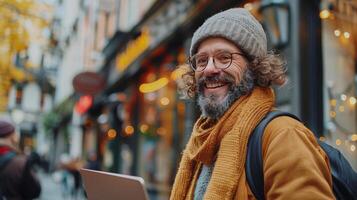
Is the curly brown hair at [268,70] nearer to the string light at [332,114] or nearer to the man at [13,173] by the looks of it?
the man at [13,173]

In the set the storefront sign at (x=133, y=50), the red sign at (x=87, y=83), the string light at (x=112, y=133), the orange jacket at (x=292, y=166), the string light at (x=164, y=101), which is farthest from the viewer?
the string light at (x=112, y=133)

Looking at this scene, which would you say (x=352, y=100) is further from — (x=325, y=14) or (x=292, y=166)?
(x=292, y=166)

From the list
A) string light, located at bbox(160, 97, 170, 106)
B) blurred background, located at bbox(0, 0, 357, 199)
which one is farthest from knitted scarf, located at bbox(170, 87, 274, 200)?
string light, located at bbox(160, 97, 170, 106)

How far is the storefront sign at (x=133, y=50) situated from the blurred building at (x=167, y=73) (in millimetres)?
33

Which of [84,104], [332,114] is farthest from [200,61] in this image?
[84,104]

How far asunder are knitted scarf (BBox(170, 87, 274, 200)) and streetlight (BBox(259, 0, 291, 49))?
4.37 meters

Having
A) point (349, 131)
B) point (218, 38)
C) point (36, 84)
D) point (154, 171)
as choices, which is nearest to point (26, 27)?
point (154, 171)

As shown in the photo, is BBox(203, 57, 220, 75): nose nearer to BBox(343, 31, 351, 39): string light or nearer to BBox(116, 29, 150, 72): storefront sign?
BBox(343, 31, 351, 39): string light

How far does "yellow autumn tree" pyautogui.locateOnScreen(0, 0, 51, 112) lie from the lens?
8.37 metres

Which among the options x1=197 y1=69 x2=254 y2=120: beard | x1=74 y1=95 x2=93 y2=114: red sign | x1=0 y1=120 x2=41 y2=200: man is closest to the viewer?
x1=197 y1=69 x2=254 y2=120: beard

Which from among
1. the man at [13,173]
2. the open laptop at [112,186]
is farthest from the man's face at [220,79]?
the man at [13,173]

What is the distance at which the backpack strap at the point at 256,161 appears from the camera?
1.64 meters

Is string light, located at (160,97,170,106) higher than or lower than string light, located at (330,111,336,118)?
lower

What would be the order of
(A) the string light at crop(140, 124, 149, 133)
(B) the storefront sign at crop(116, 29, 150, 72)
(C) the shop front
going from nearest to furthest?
(C) the shop front < (B) the storefront sign at crop(116, 29, 150, 72) < (A) the string light at crop(140, 124, 149, 133)
